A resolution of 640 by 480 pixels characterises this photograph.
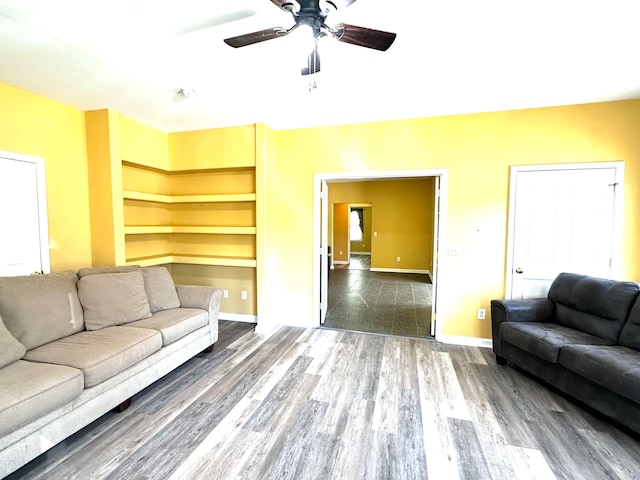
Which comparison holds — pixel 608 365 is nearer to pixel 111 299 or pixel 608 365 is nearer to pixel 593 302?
pixel 593 302

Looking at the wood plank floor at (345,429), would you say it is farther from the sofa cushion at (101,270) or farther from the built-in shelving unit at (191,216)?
the built-in shelving unit at (191,216)

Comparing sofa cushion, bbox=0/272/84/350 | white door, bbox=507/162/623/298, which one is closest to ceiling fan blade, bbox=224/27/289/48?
sofa cushion, bbox=0/272/84/350

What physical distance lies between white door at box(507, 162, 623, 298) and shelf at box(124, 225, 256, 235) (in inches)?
127

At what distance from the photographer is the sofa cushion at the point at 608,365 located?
1840 mm

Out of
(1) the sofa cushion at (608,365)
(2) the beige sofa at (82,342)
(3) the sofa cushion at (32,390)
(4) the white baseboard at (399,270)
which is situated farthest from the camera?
(4) the white baseboard at (399,270)

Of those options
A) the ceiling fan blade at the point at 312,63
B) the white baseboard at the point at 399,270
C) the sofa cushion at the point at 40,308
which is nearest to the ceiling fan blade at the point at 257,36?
the ceiling fan blade at the point at 312,63

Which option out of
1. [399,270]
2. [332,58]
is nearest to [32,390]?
[332,58]

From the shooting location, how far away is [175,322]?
2.62 metres

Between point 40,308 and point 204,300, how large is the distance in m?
1.29

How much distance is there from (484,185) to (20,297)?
4462mm

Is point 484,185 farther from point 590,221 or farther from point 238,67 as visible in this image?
point 238,67

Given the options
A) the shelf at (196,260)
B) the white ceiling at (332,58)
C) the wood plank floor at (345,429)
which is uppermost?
the white ceiling at (332,58)

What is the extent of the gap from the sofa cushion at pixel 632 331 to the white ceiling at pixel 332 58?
200cm

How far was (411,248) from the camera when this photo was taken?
831cm
